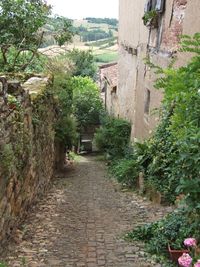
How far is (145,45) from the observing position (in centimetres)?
1371

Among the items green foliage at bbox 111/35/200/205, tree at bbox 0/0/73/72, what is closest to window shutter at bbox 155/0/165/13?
tree at bbox 0/0/73/72

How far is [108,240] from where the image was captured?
6.02 m

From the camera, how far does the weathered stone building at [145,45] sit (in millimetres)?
9781

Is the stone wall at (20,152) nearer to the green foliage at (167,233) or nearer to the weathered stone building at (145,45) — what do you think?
the green foliage at (167,233)

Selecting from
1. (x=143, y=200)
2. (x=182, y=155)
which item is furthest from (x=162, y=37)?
(x=182, y=155)

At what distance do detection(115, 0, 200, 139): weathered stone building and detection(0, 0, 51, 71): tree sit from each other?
344 centimetres

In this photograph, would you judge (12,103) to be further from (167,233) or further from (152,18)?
(152,18)

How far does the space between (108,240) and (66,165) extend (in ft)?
35.8

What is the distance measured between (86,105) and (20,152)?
2101 centimetres

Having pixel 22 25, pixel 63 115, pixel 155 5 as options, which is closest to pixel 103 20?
pixel 63 115

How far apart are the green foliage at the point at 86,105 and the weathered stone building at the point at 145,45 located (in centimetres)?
676

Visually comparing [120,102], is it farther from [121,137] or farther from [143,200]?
[143,200]

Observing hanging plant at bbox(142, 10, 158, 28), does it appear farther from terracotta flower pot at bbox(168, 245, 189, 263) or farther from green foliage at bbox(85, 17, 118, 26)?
green foliage at bbox(85, 17, 118, 26)

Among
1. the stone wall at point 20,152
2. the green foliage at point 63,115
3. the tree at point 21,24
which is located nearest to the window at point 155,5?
the tree at point 21,24
